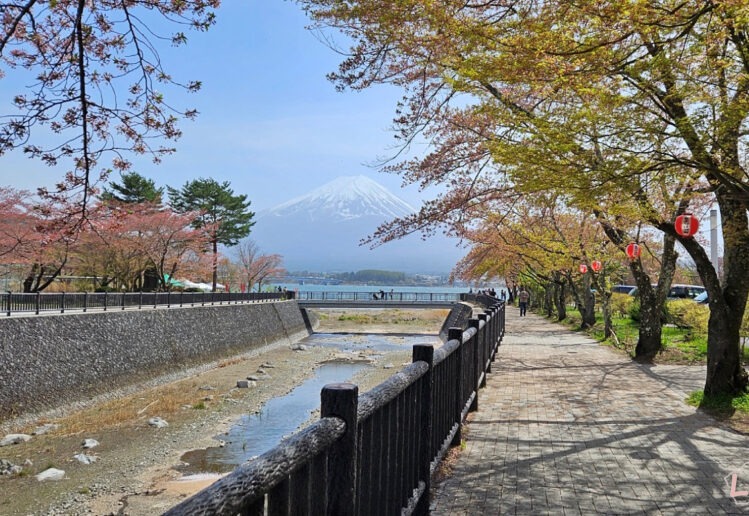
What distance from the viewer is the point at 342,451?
92.4 inches

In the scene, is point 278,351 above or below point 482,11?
below

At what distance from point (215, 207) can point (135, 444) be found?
126 feet

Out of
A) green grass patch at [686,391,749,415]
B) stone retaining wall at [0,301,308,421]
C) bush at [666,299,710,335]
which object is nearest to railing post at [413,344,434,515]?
green grass patch at [686,391,749,415]

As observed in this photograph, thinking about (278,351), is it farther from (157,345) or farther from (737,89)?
(737,89)

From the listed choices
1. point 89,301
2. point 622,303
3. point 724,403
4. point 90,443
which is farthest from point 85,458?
point 622,303

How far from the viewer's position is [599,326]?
85.4ft

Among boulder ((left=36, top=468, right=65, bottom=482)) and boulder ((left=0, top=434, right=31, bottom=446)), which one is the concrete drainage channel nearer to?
boulder ((left=36, top=468, right=65, bottom=482))

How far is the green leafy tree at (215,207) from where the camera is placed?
48.8 meters

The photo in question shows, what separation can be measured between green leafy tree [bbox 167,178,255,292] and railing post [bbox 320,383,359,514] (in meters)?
46.6

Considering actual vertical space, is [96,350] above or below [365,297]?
below

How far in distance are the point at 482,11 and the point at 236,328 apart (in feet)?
93.0

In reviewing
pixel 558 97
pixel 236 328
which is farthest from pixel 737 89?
pixel 236 328

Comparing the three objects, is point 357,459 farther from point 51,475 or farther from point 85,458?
point 85,458

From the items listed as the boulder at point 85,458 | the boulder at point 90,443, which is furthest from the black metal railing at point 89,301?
the boulder at point 85,458
